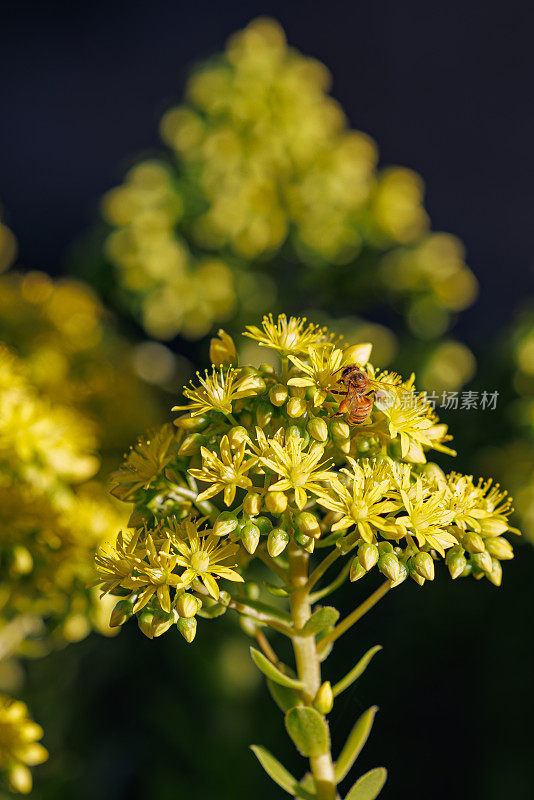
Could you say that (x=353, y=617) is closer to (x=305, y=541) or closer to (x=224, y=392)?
(x=305, y=541)

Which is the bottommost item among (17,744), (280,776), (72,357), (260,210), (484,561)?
(17,744)

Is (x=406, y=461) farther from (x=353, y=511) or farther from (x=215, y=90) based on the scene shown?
(x=215, y=90)

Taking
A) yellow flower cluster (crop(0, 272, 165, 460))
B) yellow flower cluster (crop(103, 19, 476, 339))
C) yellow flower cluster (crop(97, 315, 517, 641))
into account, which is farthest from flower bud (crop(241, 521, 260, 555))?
yellow flower cluster (crop(103, 19, 476, 339))

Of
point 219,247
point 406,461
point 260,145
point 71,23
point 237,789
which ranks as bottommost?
point 237,789

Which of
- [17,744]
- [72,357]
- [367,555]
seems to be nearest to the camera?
[367,555]

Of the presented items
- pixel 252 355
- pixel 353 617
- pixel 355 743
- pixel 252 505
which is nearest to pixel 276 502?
pixel 252 505

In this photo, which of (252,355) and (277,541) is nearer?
(277,541)

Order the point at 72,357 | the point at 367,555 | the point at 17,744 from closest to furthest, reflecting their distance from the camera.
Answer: the point at 367,555 < the point at 17,744 < the point at 72,357

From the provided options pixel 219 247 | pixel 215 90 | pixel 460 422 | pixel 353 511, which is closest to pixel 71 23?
pixel 215 90
